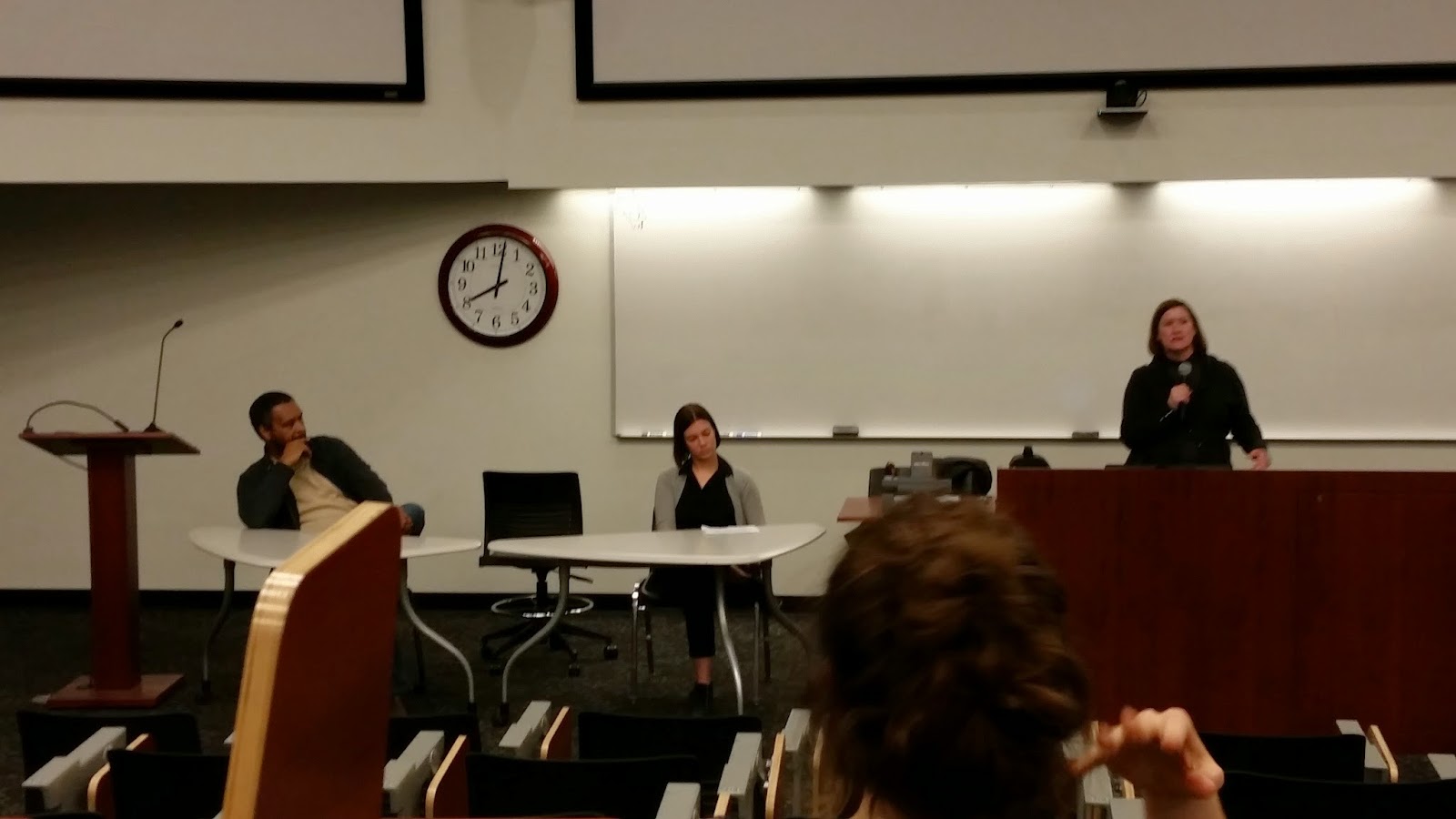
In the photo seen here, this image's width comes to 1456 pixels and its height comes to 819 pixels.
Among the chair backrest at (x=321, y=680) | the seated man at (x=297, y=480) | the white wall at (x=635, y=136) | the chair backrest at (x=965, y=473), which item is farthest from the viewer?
the white wall at (x=635, y=136)

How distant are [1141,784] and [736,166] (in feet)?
16.4

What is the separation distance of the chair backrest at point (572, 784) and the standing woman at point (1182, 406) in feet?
9.82

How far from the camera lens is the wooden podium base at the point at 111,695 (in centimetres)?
447

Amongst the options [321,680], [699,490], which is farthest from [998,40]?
[321,680]

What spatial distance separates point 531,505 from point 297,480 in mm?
1019

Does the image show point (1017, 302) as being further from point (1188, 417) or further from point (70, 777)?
point (70, 777)

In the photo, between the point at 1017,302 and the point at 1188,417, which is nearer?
the point at 1188,417

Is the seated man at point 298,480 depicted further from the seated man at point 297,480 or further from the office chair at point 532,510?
the office chair at point 532,510

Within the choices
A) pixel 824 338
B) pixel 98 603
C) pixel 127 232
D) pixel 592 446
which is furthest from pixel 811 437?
pixel 127 232

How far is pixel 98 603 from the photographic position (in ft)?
15.0

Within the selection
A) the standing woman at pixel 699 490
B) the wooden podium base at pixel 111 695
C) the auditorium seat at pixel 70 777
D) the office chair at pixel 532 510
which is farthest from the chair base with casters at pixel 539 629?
the auditorium seat at pixel 70 777

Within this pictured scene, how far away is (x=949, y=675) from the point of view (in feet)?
2.64

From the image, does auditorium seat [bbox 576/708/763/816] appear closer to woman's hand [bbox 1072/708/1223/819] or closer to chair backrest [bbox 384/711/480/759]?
chair backrest [bbox 384/711/480/759]

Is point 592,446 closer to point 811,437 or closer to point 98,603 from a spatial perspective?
point 811,437
